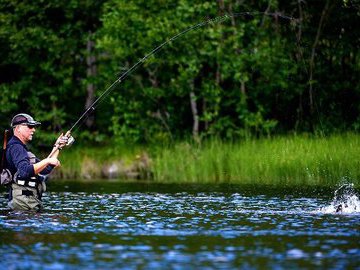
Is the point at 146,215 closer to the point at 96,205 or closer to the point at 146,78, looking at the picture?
the point at 96,205

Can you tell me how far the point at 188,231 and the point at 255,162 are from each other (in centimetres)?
898

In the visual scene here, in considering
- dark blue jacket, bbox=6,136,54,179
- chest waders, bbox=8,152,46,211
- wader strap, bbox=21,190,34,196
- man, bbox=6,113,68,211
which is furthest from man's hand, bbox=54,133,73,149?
wader strap, bbox=21,190,34,196

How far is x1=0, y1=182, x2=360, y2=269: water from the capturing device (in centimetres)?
943

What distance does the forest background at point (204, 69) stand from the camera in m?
23.8

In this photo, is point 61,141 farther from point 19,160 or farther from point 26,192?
point 26,192

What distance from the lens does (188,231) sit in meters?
11.7

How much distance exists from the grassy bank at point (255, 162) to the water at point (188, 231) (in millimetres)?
1799

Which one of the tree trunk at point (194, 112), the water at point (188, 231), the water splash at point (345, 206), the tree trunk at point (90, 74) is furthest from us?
the tree trunk at point (90, 74)

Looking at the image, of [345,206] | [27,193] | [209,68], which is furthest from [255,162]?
[27,193]

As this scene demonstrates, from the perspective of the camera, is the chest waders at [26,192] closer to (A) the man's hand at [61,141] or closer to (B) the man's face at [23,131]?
(B) the man's face at [23,131]

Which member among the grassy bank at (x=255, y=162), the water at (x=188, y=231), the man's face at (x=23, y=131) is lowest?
the water at (x=188, y=231)

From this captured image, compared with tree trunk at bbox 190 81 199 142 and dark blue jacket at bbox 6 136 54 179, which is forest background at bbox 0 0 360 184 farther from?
dark blue jacket at bbox 6 136 54 179

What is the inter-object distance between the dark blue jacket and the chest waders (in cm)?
13

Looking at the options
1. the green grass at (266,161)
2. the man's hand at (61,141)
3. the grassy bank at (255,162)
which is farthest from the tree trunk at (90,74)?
the man's hand at (61,141)
